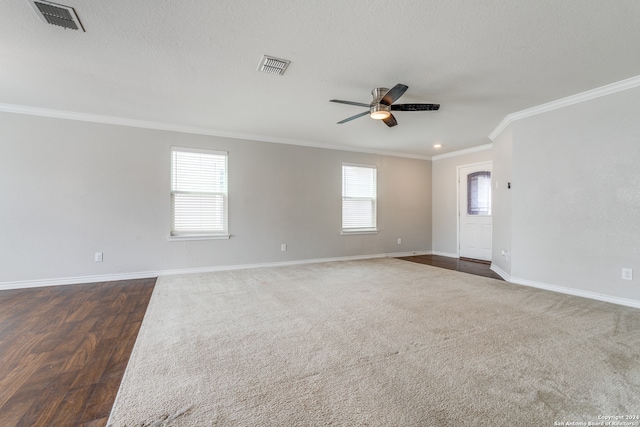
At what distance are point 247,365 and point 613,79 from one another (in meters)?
4.59

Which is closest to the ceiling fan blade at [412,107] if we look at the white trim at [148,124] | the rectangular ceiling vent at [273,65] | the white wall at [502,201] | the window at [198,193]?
the rectangular ceiling vent at [273,65]

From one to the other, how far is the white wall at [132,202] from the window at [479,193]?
8.67ft

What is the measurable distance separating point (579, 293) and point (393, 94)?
11.0 feet

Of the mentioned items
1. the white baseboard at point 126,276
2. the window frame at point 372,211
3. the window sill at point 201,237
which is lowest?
the white baseboard at point 126,276

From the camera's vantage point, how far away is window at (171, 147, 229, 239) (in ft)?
16.0

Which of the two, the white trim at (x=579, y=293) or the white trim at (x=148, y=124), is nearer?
the white trim at (x=579, y=293)

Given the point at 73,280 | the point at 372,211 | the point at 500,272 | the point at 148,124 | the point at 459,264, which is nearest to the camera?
the point at 73,280

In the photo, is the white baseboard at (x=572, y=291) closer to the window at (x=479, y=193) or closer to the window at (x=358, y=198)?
the window at (x=479, y=193)

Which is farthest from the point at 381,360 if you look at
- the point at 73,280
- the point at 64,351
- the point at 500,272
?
the point at 73,280

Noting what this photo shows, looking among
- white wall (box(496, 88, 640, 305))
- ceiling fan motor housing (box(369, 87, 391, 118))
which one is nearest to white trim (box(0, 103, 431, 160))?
ceiling fan motor housing (box(369, 87, 391, 118))

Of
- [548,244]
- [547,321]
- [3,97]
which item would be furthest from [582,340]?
[3,97]

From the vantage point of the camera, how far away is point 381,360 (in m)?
1.99

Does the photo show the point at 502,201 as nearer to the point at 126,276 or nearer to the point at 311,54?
the point at 311,54

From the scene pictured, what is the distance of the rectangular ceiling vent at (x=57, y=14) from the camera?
2002mm
